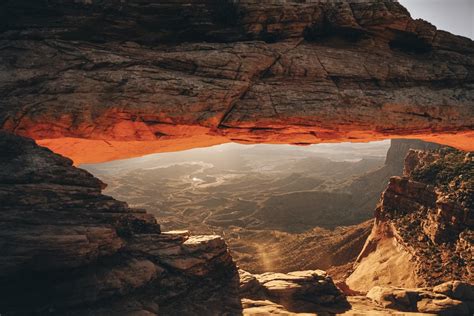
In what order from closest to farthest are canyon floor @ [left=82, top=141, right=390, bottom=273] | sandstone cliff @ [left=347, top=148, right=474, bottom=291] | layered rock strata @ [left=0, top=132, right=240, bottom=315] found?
layered rock strata @ [left=0, top=132, right=240, bottom=315] → sandstone cliff @ [left=347, top=148, right=474, bottom=291] → canyon floor @ [left=82, top=141, right=390, bottom=273]

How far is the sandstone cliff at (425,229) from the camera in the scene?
2466 centimetres

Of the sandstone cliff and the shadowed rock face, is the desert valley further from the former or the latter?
the sandstone cliff

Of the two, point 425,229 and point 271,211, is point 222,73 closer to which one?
point 425,229

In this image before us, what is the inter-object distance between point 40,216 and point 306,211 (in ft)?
206

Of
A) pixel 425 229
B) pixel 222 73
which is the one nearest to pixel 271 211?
pixel 425 229

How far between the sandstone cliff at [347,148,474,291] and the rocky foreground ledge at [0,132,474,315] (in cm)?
854

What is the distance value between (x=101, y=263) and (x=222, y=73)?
10682mm

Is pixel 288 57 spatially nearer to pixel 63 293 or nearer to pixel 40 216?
pixel 40 216

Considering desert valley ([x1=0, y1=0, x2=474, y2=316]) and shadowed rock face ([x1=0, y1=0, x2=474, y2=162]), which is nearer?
desert valley ([x1=0, y1=0, x2=474, y2=316])

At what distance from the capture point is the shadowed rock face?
1445cm

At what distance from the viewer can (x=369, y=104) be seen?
15.8 meters

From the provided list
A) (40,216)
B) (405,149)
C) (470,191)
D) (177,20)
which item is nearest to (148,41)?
(177,20)

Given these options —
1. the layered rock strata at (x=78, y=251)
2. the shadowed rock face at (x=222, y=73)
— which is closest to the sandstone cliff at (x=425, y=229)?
the shadowed rock face at (x=222, y=73)

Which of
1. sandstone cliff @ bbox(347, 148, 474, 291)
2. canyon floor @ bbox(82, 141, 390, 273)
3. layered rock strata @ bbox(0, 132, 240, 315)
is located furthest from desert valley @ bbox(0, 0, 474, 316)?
canyon floor @ bbox(82, 141, 390, 273)
